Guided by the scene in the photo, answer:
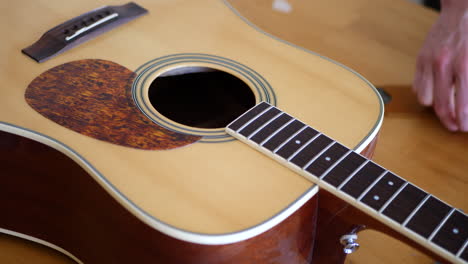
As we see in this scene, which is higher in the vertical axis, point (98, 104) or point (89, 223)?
point (98, 104)

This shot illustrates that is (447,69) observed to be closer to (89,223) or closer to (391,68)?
(391,68)

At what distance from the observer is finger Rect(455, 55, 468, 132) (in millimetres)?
849

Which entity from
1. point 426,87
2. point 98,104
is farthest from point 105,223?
point 426,87

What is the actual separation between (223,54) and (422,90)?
0.38 metres

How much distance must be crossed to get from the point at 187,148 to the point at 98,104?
6.4 inches

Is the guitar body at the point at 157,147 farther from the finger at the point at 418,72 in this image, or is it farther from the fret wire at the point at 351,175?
the finger at the point at 418,72

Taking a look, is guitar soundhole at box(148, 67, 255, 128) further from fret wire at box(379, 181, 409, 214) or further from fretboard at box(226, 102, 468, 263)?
fret wire at box(379, 181, 409, 214)

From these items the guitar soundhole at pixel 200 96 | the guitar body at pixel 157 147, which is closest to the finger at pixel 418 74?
the guitar body at pixel 157 147

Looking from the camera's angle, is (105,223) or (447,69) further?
(447,69)

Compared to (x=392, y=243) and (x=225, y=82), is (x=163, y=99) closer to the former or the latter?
(x=225, y=82)

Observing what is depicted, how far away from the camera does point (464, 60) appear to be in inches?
33.4

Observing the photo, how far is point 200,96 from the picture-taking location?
0.89m

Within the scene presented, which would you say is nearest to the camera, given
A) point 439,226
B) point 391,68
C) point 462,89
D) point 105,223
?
point 439,226

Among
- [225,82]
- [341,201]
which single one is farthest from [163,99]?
[341,201]
